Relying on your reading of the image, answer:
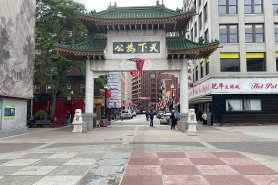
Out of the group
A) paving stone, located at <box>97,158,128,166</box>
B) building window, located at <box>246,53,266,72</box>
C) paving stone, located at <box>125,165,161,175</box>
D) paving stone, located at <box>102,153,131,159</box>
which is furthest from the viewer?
building window, located at <box>246,53,266,72</box>

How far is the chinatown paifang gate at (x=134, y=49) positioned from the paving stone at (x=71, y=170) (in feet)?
45.5

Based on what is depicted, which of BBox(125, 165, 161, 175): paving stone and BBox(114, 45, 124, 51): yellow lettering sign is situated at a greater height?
BBox(114, 45, 124, 51): yellow lettering sign

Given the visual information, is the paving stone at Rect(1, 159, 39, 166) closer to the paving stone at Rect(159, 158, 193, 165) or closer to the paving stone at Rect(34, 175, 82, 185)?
the paving stone at Rect(34, 175, 82, 185)

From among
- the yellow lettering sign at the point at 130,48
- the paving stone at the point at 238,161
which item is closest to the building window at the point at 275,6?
the yellow lettering sign at the point at 130,48

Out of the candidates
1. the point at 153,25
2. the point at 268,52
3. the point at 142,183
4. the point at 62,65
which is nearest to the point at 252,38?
the point at 268,52

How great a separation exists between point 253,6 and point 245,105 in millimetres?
12218

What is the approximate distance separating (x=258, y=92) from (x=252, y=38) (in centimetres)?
667

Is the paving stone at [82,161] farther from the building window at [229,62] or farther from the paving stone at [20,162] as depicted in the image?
the building window at [229,62]

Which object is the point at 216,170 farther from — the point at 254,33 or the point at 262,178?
the point at 254,33

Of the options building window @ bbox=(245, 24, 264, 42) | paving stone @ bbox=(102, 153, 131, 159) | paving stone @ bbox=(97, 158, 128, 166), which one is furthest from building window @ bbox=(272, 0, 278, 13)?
paving stone @ bbox=(97, 158, 128, 166)

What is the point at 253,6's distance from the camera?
1020 inches

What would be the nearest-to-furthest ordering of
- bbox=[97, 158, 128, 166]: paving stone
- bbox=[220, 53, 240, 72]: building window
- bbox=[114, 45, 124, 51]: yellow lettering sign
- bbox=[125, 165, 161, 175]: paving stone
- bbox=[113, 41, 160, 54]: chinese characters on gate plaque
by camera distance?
bbox=[125, 165, 161, 175]: paving stone < bbox=[97, 158, 128, 166]: paving stone < bbox=[113, 41, 160, 54]: chinese characters on gate plaque < bbox=[114, 45, 124, 51]: yellow lettering sign < bbox=[220, 53, 240, 72]: building window

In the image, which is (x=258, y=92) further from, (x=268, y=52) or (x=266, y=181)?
(x=266, y=181)

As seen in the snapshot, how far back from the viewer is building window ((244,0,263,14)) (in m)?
25.9
